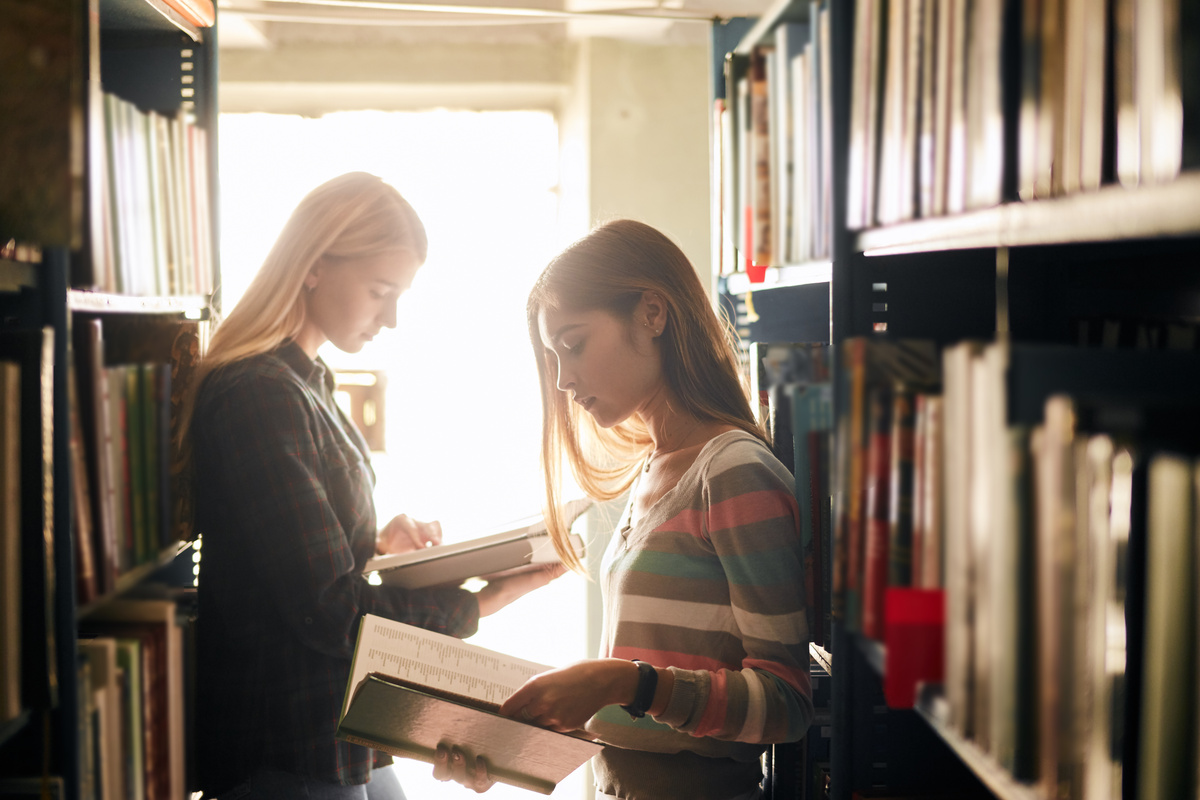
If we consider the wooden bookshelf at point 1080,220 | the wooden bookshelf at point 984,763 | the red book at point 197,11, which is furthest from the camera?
the red book at point 197,11

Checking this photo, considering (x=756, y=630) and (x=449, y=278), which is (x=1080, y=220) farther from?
(x=449, y=278)

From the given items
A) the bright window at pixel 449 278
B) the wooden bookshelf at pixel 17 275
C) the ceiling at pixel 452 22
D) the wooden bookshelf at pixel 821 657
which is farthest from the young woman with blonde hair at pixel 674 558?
the bright window at pixel 449 278

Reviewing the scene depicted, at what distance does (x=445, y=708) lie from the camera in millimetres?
944

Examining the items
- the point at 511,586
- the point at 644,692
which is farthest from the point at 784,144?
the point at 511,586

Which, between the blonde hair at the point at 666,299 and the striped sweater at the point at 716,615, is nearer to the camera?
the striped sweater at the point at 716,615

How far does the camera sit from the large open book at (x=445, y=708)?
940 millimetres

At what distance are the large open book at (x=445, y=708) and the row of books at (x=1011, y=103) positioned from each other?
693 mm

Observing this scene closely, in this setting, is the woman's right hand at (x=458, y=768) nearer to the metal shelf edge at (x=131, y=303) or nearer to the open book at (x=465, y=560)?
the open book at (x=465, y=560)

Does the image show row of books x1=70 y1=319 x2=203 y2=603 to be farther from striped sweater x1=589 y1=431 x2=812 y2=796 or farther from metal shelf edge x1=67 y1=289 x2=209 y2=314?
striped sweater x1=589 y1=431 x2=812 y2=796

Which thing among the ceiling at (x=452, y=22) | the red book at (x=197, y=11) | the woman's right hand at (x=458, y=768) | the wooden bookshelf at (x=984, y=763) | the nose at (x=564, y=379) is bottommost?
the woman's right hand at (x=458, y=768)

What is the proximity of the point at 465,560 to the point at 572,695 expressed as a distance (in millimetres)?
415

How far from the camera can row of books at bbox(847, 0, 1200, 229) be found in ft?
1.48

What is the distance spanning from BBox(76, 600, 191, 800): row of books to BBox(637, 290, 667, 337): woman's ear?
2.51 ft

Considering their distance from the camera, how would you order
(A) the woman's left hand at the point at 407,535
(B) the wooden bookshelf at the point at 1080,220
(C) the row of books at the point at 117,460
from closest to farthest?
1. (B) the wooden bookshelf at the point at 1080,220
2. (C) the row of books at the point at 117,460
3. (A) the woman's left hand at the point at 407,535
